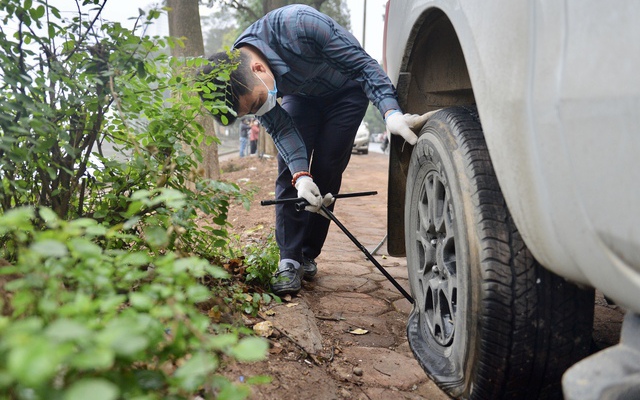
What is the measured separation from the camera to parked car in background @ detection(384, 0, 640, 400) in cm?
Answer: 95

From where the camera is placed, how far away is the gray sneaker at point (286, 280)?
2791 millimetres

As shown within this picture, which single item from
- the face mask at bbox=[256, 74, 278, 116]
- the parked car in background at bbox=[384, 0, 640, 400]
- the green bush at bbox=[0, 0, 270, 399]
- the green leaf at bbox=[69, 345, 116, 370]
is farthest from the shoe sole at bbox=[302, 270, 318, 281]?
the green leaf at bbox=[69, 345, 116, 370]

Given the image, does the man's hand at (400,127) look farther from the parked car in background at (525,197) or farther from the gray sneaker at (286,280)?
the gray sneaker at (286,280)

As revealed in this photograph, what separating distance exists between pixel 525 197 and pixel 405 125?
1.10 metres

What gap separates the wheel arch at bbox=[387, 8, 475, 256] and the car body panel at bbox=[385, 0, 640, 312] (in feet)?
2.47

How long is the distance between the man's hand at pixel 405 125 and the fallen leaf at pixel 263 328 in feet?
2.98

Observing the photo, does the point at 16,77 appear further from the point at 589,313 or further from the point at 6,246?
the point at 589,313

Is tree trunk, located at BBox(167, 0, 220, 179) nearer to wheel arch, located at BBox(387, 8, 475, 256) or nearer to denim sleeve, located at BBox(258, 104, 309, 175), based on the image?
denim sleeve, located at BBox(258, 104, 309, 175)

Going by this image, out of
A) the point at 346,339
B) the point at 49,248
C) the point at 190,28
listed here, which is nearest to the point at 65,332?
the point at 49,248

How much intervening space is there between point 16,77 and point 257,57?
1371mm

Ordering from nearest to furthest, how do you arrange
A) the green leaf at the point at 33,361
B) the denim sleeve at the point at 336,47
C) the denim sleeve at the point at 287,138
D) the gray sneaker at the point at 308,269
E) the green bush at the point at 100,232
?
the green leaf at the point at 33,361
the green bush at the point at 100,232
the denim sleeve at the point at 336,47
the denim sleeve at the point at 287,138
the gray sneaker at the point at 308,269

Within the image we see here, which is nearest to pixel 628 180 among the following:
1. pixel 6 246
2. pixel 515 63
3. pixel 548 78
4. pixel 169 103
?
pixel 548 78

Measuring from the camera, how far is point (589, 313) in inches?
56.8

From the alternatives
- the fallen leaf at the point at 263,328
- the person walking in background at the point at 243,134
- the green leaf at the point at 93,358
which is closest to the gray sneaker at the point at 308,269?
the fallen leaf at the point at 263,328
